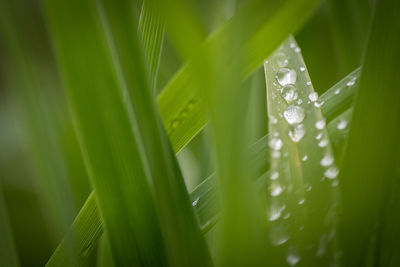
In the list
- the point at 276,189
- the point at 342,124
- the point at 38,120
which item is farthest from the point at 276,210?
the point at 38,120

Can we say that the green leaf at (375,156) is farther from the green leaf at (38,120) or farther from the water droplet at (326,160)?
the green leaf at (38,120)

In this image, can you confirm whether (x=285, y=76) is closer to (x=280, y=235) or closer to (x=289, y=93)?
(x=289, y=93)

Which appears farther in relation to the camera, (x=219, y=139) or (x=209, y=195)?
(x=209, y=195)

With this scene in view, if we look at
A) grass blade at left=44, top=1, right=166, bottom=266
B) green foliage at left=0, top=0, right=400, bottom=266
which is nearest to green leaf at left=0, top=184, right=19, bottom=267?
green foliage at left=0, top=0, right=400, bottom=266

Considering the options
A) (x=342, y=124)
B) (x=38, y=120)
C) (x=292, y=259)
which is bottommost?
(x=292, y=259)

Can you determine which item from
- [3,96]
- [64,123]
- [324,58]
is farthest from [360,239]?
[3,96]

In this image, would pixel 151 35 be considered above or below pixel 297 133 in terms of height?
above

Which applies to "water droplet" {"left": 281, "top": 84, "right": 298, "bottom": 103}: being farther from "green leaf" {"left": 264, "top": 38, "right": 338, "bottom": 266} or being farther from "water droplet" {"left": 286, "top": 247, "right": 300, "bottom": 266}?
"water droplet" {"left": 286, "top": 247, "right": 300, "bottom": 266}

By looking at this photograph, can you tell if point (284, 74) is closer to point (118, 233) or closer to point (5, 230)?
point (118, 233)
